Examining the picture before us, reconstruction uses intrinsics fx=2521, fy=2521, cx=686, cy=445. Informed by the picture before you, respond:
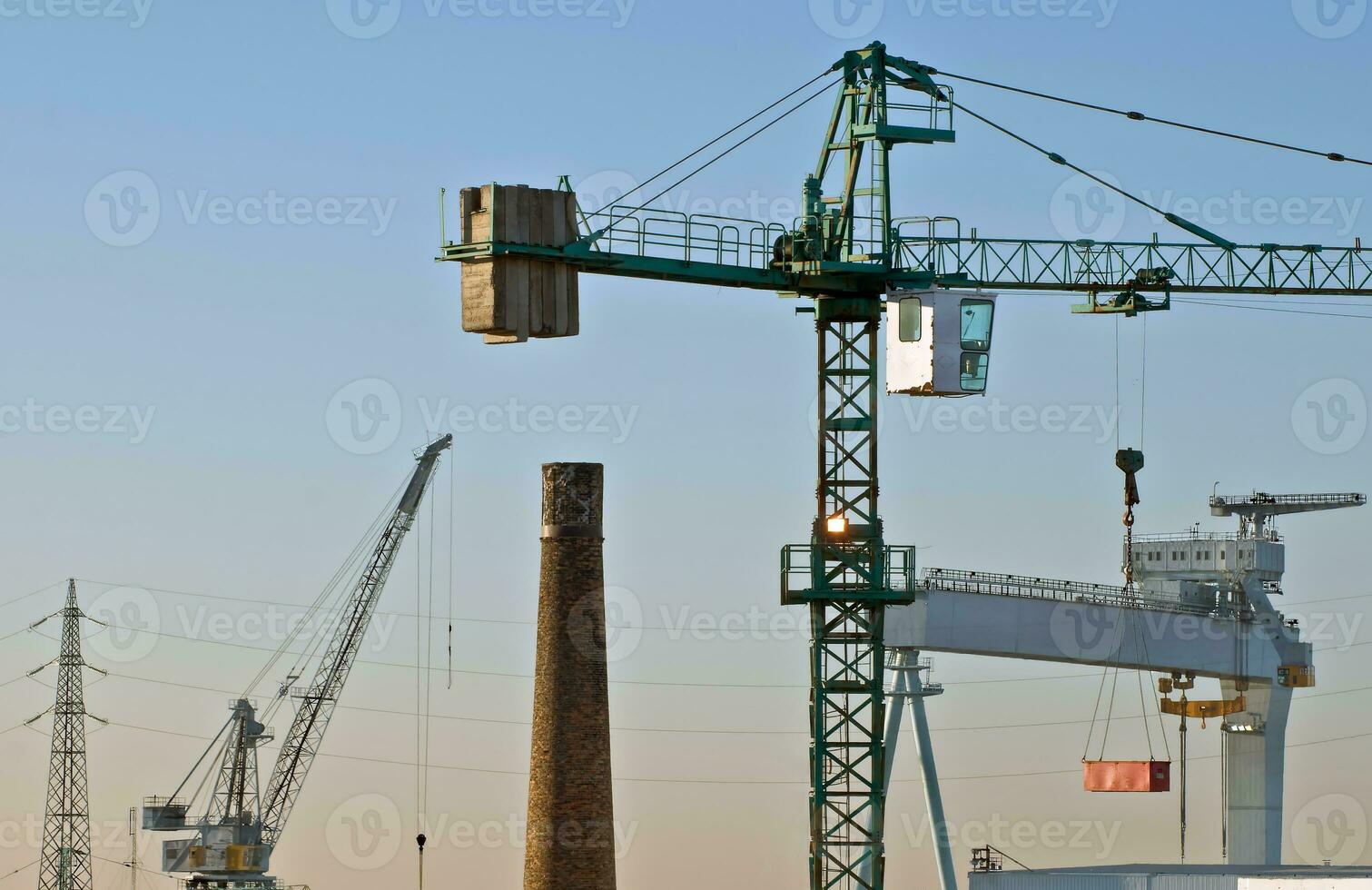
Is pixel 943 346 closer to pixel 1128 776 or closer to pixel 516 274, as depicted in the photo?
pixel 516 274

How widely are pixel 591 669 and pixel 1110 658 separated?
81.1 feet

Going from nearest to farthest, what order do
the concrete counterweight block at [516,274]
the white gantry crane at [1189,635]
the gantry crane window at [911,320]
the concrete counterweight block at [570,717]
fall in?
the concrete counterweight block at [516,274] < the gantry crane window at [911,320] < the concrete counterweight block at [570,717] < the white gantry crane at [1189,635]

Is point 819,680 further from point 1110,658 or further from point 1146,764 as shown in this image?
point 1110,658

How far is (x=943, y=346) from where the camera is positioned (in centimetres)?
5628

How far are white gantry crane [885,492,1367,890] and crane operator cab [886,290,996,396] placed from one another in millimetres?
29182

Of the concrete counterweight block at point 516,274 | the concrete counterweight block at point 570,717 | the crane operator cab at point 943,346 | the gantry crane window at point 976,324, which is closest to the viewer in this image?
the concrete counterweight block at point 516,274

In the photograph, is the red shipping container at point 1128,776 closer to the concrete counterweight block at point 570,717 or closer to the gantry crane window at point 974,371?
the concrete counterweight block at point 570,717

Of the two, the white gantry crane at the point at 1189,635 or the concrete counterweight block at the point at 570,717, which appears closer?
the concrete counterweight block at the point at 570,717

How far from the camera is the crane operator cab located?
184ft

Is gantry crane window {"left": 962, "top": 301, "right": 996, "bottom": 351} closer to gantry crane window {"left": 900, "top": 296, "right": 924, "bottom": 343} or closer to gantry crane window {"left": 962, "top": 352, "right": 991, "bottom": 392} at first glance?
gantry crane window {"left": 962, "top": 352, "right": 991, "bottom": 392}

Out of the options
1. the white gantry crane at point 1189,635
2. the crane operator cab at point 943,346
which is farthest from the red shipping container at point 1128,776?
the crane operator cab at point 943,346

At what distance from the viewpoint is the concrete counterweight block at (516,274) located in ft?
173

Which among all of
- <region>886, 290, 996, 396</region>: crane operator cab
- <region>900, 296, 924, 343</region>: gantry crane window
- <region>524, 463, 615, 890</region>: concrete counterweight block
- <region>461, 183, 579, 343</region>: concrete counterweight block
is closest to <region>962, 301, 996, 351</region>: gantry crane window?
<region>886, 290, 996, 396</region>: crane operator cab

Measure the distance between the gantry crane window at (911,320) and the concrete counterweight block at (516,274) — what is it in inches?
307
